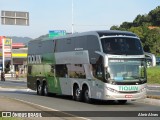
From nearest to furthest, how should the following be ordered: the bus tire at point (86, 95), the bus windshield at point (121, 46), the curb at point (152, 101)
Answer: the bus windshield at point (121, 46) < the curb at point (152, 101) < the bus tire at point (86, 95)

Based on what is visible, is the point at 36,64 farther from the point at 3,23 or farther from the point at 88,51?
the point at 88,51

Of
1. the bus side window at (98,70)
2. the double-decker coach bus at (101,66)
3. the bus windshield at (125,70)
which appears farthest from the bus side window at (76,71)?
the bus windshield at (125,70)

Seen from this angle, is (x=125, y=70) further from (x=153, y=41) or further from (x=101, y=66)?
(x=153, y=41)

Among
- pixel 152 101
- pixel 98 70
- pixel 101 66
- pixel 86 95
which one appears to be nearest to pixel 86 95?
pixel 86 95

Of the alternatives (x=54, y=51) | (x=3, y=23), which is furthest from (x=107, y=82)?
(x=3, y=23)

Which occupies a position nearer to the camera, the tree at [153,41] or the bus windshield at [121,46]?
the bus windshield at [121,46]

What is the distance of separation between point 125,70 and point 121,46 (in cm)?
123

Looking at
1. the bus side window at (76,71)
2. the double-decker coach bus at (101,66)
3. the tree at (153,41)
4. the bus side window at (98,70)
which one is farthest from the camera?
the tree at (153,41)

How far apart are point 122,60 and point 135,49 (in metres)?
1.08

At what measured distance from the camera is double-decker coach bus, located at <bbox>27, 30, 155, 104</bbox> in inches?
796

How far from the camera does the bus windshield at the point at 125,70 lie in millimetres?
20250

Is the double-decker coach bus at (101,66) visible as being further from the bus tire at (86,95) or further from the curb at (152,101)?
the curb at (152,101)

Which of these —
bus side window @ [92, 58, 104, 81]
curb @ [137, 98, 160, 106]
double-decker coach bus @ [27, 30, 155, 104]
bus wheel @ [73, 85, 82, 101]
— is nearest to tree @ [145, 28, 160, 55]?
double-decker coach bus @ [27, 30, 155, 104]

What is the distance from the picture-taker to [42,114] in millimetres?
15758
